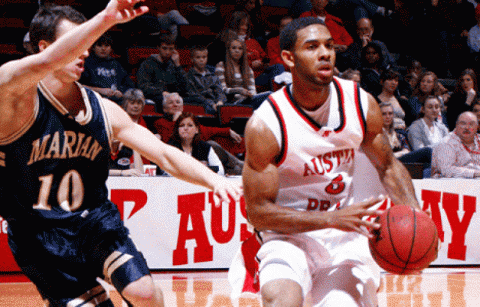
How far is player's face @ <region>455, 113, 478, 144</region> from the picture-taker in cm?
784

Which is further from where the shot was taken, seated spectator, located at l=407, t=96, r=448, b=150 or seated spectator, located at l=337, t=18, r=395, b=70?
seated spectator, located at l=337, t=18, r=395, b=70

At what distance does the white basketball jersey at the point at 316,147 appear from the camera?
10.1 feet

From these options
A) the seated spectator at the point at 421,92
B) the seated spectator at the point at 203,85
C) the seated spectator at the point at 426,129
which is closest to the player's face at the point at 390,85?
the seated spectator at the point at 426,129

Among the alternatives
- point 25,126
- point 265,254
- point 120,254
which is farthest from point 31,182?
point 265,254

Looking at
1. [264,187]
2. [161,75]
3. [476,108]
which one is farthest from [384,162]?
[476,108]

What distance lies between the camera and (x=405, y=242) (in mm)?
2811

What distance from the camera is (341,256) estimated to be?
3.09m

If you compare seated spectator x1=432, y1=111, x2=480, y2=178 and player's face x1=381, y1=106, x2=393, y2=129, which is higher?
player's face x1=381, y1=106, x2=393, y2=129

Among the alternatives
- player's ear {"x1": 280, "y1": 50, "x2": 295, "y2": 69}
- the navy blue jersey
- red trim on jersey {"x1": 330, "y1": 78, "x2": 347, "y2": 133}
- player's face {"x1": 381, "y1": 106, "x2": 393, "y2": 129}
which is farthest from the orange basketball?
player's face {"x1": 381, "y1": 106, "x2": 393, "y2": 129}

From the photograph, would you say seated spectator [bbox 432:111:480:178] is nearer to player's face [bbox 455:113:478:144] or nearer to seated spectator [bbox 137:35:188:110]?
player's face [bbox 455:113:478:144]

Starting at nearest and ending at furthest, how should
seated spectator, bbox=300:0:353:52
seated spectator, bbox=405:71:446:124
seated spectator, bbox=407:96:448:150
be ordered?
seated spectator, bbox=407:96:448:150
seated spectator, bbox=405:71:446:124
seated spectator, bbox=300:0:353:52

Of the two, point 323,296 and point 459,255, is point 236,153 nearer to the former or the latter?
point 459,255

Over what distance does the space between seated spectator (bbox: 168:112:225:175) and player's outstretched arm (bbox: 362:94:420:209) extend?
373 centimetres

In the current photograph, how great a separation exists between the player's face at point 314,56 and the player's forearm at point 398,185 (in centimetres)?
60
